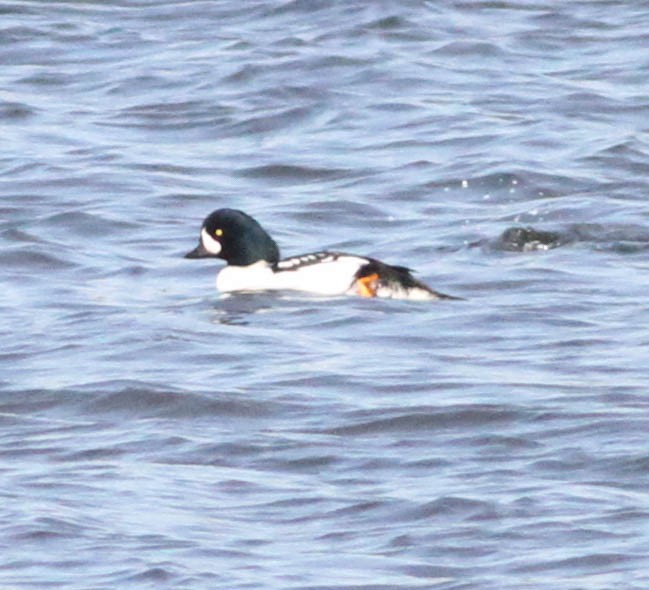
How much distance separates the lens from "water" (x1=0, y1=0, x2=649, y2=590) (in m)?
8.72

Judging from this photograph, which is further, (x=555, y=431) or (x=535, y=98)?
(x=535, y=98)

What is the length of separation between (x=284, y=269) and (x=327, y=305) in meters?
0.58

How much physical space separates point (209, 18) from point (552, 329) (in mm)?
10966

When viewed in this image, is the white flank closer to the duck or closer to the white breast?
the duck

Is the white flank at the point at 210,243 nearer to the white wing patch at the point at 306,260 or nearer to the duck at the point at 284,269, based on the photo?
the duck at the point at 284,269

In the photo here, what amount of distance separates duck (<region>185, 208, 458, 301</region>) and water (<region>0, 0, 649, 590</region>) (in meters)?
0.12

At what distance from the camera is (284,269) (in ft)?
47.3

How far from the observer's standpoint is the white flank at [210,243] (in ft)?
47.8

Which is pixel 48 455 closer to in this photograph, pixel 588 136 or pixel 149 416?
pixel 149 416

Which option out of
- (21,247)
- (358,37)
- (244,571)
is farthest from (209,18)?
(244,571)

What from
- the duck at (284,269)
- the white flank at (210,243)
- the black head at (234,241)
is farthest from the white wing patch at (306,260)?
the white flank at (210,243)

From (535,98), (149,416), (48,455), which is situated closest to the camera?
(48,455)

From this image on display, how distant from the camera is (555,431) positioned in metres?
10.2

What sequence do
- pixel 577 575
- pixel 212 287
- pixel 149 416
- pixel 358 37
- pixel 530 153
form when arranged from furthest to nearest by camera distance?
pixel 358 37 < pixel 530 153 < pixel 212 287 < pixel 149 416 < pixel 577 575
